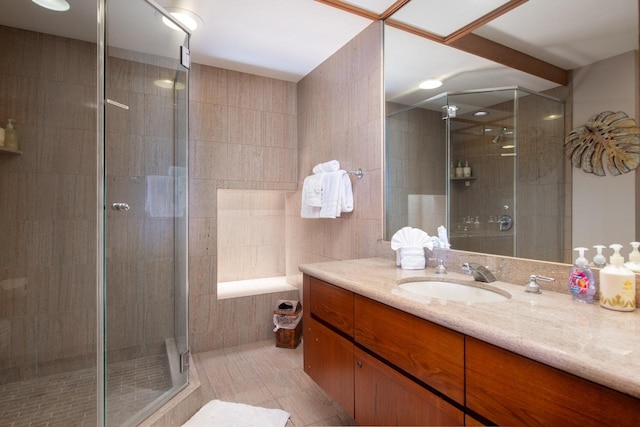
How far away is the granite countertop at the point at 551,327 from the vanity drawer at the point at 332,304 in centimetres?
11

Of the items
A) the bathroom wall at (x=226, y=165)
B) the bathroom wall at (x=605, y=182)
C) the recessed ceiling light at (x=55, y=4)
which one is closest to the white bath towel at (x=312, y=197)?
the bathroom wall at (x=226, y=165)

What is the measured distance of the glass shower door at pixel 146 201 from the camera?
1.82 meters

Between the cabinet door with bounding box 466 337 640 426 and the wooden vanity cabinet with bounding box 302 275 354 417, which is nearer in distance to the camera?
the cabinet door with bounding box 466 337 640 426

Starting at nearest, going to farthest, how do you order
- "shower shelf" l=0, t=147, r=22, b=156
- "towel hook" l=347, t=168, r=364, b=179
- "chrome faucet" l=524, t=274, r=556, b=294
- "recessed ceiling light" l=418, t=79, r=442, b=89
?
"chrome faucet" l=524, t=274, r=556, b=294
"recessed ceiling light" l=418, t=79, r=442, b=89
"shower shelf" l=0, t=147, r=22, b=156
"towel hook" l=347, t=168, r=364, b=179

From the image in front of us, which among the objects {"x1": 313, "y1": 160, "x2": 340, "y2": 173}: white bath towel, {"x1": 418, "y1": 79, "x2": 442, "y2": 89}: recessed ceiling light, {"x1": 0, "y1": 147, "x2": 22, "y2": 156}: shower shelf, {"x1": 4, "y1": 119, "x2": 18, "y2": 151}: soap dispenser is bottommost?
{"x1": 313, "y1": 160, "x2": 340, "y2": 173}: white bath towel

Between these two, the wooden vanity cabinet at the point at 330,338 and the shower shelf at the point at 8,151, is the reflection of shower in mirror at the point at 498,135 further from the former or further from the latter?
the shower shelf at the point at 8,151

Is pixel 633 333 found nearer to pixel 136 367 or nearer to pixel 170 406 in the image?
pixel 170 406

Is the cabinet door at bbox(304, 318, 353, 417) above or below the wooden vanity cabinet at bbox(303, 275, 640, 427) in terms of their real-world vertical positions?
below

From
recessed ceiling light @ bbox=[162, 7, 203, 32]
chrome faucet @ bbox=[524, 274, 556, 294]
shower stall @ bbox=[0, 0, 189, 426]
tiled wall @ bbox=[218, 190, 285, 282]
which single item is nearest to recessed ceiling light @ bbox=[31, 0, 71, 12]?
shower stall @ bbox=[0, 0, 189, 426]

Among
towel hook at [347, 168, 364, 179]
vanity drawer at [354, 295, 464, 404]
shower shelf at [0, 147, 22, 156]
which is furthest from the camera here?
towel hook at [347, 168, 364, 179]

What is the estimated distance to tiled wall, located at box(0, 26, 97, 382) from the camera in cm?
198

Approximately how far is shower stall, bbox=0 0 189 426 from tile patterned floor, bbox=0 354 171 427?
0.04 ft

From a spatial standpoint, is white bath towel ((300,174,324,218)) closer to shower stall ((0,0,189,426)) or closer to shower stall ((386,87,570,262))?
shower stall ((386,87,570,262))

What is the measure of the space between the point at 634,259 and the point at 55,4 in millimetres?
2965
